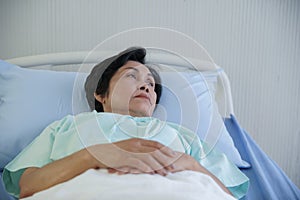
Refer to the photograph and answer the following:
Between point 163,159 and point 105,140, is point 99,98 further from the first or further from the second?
point 163,159

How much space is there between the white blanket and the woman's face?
1.09ft

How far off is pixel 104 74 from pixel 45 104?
0.27 meters

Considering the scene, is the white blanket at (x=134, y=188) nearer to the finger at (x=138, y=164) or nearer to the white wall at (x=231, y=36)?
the finger at (x=138, y=164)

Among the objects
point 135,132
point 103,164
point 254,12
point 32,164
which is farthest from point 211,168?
point 254,12

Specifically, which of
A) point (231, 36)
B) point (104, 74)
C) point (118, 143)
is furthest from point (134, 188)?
point (231, 36)

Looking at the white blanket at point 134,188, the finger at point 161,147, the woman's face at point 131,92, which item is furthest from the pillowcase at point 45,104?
the white blanket at point 134,188

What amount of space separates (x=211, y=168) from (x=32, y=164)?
535mm

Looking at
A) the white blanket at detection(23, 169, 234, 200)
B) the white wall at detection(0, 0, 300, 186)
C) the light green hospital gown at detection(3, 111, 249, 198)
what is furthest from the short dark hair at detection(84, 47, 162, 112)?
the white wall at detection(0, 0, 300, 186)

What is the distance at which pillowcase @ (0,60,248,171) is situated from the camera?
4.39 ft

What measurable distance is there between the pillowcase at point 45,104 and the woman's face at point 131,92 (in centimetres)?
10

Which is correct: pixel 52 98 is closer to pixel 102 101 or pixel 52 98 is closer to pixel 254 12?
pixel 102 101

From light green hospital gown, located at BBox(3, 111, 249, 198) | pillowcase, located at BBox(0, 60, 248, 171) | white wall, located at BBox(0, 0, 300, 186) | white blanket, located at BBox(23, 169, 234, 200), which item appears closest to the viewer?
white blanket, located at BBox(23, 169, 234, 200)

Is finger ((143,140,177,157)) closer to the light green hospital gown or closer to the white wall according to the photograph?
the light green hospital gown

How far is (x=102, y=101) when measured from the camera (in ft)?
4.34
